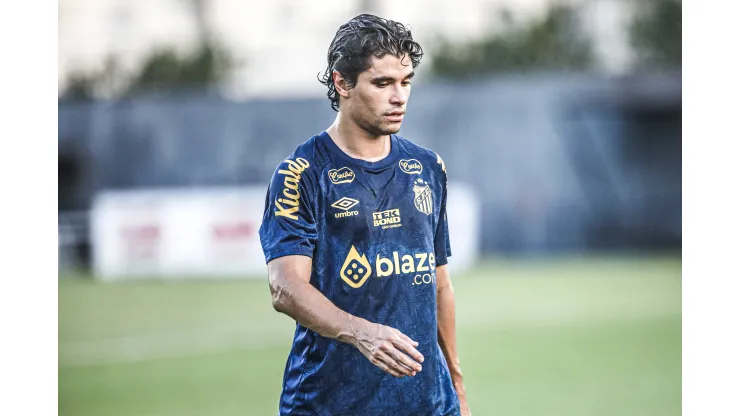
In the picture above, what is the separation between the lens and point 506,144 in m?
17.7

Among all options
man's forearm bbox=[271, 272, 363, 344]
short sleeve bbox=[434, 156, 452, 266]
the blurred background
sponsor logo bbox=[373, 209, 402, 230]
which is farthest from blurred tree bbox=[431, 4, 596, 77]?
man's forearm bbox=[271, 272, 363, 344]

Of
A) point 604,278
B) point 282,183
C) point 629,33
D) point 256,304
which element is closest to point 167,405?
point 282,183

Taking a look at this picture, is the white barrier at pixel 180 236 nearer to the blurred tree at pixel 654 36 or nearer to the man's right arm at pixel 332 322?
the blurred tree at pixel 654 36

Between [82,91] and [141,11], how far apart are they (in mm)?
1647

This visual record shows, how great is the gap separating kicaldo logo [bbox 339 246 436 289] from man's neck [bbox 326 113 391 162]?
0.30 m

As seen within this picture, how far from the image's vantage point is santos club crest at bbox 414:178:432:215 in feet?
10.7

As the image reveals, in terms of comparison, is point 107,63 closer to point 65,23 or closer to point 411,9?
point 65,23

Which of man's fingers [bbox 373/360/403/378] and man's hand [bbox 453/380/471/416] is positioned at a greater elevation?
man's fingers [bbox 373/360/403/378]

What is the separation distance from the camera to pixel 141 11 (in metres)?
16.5

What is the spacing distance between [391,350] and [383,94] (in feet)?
2.60

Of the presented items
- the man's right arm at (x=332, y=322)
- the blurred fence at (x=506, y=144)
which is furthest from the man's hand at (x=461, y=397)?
the blurred fence at (x=506, y=144)

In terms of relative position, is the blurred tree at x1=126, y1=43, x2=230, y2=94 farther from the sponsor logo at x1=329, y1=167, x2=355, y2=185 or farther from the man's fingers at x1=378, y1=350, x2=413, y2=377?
the man's fingers at x1=378, y1=350, x2=413, y2=377

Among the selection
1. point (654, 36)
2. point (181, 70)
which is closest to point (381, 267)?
point (181, 70)
